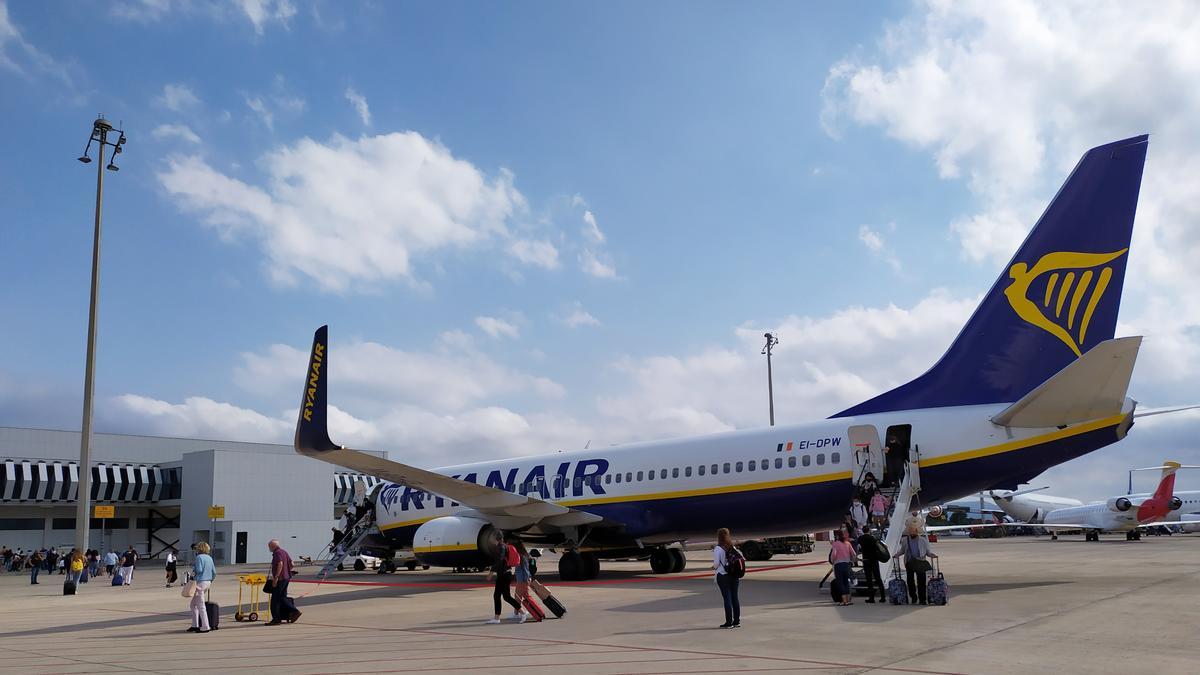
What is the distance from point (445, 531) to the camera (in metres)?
21.3

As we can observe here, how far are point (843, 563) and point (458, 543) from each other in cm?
1024

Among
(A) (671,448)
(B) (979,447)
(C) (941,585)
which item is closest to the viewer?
(C) (941,585)

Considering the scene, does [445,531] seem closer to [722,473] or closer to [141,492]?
[722,473]

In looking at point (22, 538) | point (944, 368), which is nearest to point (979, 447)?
point (944, 368)

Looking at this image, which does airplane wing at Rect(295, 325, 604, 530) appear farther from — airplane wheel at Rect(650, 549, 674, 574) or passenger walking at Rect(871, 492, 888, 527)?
passenger walking at Rect(871, 492, 888, 527)

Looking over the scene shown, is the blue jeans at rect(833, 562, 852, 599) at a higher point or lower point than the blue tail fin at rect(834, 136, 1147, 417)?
lower

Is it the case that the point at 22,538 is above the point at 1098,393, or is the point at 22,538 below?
below

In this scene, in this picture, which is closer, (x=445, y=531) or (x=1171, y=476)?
(x=445, y=531)

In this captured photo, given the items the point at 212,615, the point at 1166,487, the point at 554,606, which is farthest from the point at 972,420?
the point at 1166,487

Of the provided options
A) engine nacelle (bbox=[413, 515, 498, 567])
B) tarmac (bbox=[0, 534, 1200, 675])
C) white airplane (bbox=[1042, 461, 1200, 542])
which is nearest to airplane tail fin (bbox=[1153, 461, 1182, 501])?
white airplane (bbox=[1042, 461, 1200, 542])

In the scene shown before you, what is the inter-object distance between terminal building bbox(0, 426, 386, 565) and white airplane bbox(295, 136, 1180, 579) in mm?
30161

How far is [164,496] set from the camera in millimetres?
49812

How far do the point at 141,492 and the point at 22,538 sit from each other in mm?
6320

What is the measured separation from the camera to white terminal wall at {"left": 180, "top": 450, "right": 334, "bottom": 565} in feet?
Result: 147
